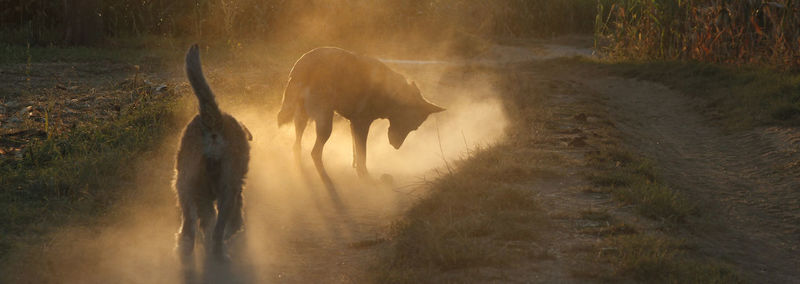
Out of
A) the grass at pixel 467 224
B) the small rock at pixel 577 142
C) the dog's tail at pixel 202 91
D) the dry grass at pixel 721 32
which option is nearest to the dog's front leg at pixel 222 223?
the dog's tail at pixel 202 91

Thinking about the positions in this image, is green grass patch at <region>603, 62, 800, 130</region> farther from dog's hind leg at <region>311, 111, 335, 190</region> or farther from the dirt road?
dog's hind leg at <region>311, 111, 335, 190</region>

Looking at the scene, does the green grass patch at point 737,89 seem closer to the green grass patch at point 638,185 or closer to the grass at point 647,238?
the green grass patch at point 638,185

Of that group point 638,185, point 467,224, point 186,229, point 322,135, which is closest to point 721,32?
point 638,185

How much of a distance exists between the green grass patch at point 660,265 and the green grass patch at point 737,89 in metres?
5.66

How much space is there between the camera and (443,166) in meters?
8.12

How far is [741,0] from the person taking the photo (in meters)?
14.0

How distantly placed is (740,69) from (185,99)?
1048 cm

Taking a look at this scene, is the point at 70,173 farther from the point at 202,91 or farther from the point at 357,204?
the point at 357,204

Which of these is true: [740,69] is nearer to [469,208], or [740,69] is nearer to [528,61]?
[528,61]

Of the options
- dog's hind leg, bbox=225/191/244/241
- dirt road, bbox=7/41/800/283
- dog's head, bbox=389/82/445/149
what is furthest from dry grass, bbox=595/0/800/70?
dog's hind leg, bbox=225/191/244/241

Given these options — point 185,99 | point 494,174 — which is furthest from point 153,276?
point 185,99

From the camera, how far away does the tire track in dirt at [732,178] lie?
5.14 metres

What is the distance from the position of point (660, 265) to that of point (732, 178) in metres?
3.51

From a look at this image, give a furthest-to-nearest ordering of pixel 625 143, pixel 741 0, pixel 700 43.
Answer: pixel 700 43
pixel 741 0
pixel 625 143
